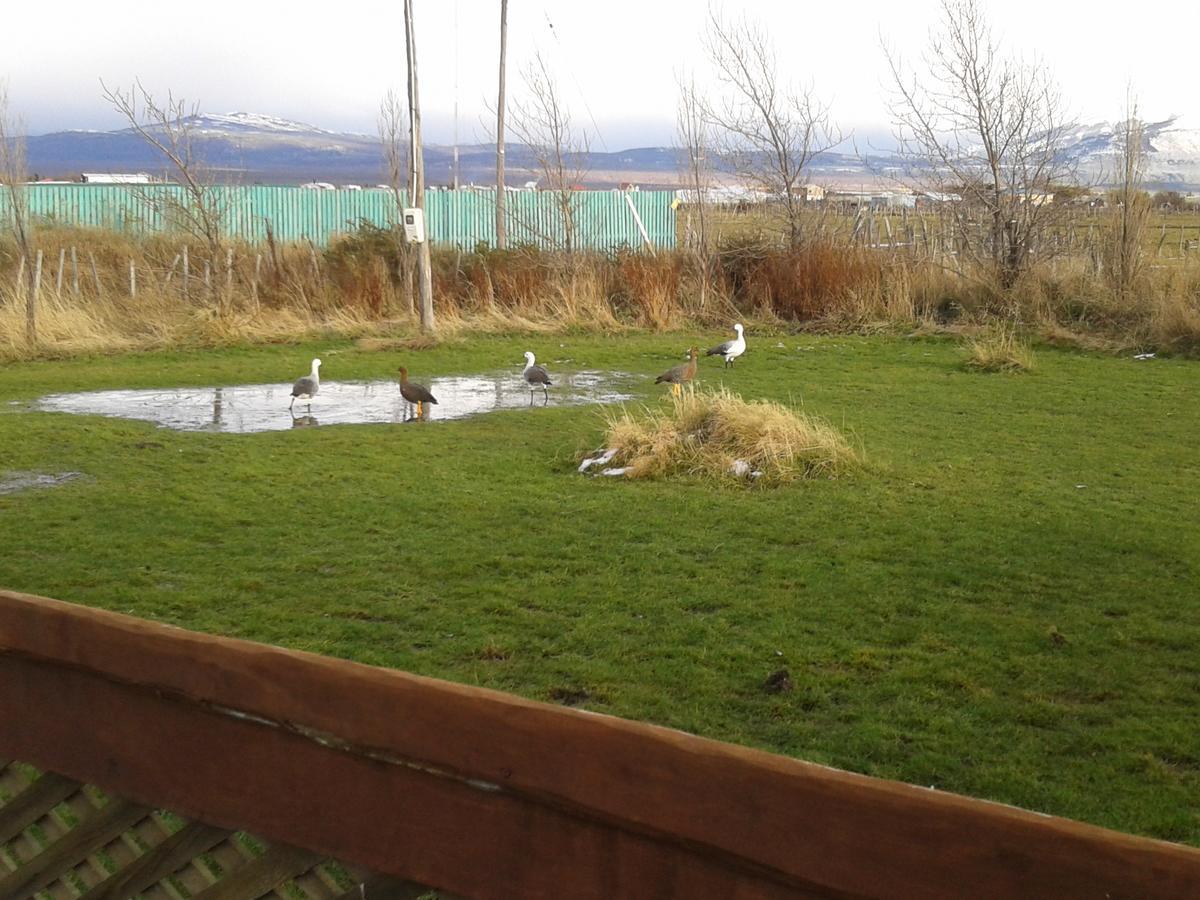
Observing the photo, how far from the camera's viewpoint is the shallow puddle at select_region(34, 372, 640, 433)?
541 inches

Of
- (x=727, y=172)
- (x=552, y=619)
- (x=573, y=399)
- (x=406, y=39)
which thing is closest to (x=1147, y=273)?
(x=727, y=172)

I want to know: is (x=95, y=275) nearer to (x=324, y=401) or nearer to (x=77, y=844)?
(x=324, y=401)

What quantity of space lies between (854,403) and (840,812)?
43.5 feet

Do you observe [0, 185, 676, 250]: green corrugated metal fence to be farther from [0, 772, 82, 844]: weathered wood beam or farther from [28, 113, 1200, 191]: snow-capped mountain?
[28, 113, 1200, 191]: snow-capped mountain

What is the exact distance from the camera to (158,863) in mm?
Result: 2025

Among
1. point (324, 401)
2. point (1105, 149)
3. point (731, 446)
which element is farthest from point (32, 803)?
point (1105, 149)

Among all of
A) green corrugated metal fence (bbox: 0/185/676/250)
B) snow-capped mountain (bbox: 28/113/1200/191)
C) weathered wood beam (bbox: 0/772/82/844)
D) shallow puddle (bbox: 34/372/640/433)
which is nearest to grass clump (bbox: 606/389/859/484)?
shallow puddle (bbox: 34/372/640/433)

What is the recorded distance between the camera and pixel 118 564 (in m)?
7.86

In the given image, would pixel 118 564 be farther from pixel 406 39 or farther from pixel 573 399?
pixel 406 39

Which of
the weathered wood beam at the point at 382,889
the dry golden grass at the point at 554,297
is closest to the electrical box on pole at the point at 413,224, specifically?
the dry golden grass at the point at 554,297

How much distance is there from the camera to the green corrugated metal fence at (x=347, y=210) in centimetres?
3519

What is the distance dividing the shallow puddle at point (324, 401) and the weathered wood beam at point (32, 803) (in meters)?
11.0

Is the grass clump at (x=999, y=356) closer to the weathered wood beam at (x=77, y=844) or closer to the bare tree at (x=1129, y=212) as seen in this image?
the bare tree at (x=1129, y=212)

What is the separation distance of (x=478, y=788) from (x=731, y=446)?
29.3 feet
